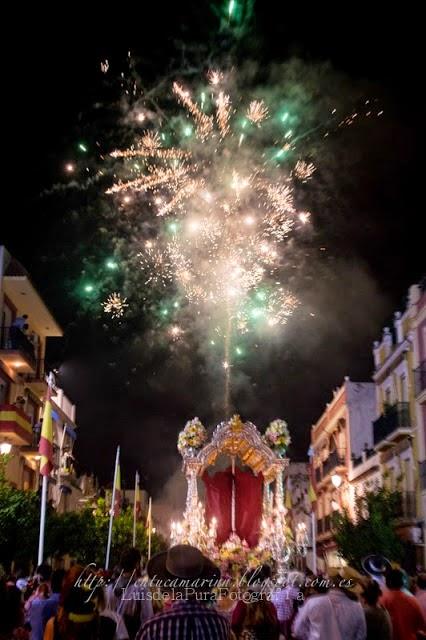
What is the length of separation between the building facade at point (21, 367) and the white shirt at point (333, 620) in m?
18.9

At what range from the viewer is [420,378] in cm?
2659

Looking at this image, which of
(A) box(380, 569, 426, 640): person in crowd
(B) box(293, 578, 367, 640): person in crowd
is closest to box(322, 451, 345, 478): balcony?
(A) box(380, 569, 426, 640): person in crowd

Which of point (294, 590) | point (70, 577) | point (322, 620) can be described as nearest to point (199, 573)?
point (70, 577)

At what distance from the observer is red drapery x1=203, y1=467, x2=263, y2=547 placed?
27.5 meters

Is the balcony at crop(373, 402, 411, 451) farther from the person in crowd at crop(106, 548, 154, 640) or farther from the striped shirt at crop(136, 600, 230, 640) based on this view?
the striped shirt at crop(136, 600, 230, 640)

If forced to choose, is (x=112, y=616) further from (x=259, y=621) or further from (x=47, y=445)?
(x=47, y=445)

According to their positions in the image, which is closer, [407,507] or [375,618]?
[375,618]

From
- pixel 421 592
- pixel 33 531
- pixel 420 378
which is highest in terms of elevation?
pixel 420 378

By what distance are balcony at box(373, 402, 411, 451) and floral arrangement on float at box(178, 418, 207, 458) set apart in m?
7.17

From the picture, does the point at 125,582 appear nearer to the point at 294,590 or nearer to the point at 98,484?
the point at 294,590

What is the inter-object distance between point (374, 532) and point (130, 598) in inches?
735

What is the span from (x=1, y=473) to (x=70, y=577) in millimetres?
17434

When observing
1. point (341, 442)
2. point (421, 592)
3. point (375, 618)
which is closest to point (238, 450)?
point (341, 442)

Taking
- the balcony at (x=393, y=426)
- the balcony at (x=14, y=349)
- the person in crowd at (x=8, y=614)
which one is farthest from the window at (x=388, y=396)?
the person in crowd at (x=8, y=614)
